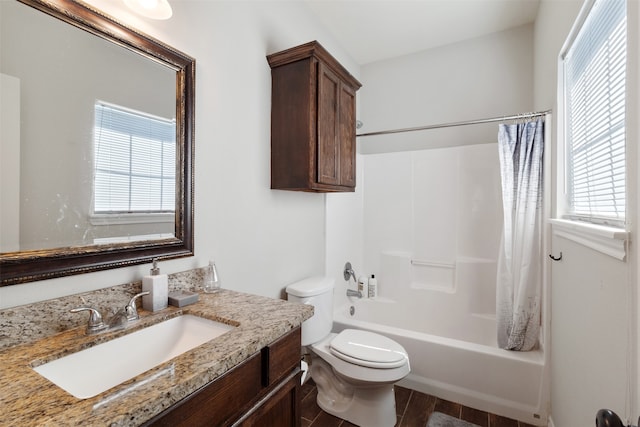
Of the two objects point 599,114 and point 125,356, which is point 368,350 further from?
point 599,114

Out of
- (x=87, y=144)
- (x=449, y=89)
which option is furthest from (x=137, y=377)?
(x=449, y=89)

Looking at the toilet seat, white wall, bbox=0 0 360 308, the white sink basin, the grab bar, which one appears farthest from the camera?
the grab bar

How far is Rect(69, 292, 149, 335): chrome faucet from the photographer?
0.90m

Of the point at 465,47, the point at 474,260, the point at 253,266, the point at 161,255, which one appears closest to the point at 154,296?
the point at 161,255

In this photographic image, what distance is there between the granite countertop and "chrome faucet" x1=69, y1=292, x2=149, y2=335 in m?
0.03

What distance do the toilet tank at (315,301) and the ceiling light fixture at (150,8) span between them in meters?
1.47

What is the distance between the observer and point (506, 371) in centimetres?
184

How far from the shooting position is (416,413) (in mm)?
1884

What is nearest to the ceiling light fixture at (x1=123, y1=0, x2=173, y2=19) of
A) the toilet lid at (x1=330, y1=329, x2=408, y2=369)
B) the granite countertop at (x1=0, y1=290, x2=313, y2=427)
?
the granite countertop at (x1=0, y1=290, x2=313, y2=427)

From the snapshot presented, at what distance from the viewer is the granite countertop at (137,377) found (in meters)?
0.54

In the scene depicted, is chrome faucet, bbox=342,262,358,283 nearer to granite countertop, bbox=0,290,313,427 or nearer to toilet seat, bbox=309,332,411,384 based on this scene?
toilet seat, bbox=309,332,411,384

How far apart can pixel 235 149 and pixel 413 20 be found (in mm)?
1816

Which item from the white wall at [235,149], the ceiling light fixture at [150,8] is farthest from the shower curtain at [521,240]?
the ceiling light fixture at [150,8]

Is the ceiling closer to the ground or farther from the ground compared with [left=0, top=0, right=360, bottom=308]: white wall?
farther from the ground
